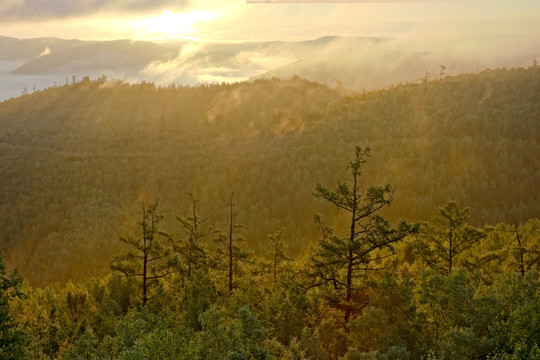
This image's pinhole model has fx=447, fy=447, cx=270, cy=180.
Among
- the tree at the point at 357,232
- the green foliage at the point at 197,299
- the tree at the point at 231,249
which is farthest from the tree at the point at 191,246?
the tree at the point at 357,232

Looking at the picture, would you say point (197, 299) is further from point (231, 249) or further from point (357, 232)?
point (357, 232)

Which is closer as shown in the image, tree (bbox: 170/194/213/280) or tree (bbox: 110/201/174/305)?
tree (bbox: 110/201/174/305)

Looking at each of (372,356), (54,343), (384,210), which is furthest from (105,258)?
(372,356)

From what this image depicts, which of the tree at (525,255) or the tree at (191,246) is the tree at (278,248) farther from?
the tree at (525,255)

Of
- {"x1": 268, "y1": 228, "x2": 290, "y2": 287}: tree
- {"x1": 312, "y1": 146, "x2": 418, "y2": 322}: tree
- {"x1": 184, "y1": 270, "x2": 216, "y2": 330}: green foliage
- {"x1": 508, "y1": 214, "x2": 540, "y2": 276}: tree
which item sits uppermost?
{"x1": 312, "y1": 146, "x2": 418, "y2": 322}: tree

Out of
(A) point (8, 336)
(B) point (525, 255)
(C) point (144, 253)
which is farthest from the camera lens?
(B) point (525, 255)

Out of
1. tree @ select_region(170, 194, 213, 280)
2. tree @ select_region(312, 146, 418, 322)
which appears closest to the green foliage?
tree @ select_region(170, 194, 213, 280)

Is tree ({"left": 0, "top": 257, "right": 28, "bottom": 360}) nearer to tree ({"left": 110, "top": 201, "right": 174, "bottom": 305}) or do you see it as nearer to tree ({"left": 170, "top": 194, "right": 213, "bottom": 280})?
tree ({"left": 110, "top": 201, "right": 174, "bottom": 305})

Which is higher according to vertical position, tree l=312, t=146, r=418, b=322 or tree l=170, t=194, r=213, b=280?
tree l=312, t=146, r=418, b=322

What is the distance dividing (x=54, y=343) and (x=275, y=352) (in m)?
30.5

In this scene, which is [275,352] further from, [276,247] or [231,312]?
[276,247]

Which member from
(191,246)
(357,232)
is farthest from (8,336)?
(191,246)

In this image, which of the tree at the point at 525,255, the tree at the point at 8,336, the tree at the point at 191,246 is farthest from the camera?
the tree at the point at 191,246

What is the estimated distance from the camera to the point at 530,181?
162m
